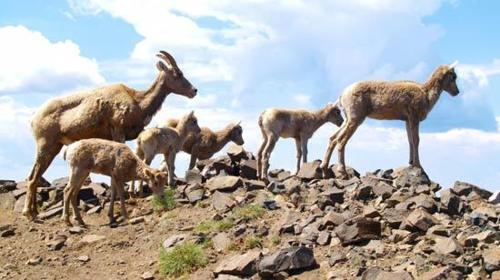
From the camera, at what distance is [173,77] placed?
18.8 meters

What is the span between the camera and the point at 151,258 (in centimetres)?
1373

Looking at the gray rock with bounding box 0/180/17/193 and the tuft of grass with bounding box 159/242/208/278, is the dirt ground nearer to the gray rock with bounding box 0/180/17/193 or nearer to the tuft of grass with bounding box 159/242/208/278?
the tuft of grass with bounding box 159/242/208/278

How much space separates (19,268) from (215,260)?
168 inches

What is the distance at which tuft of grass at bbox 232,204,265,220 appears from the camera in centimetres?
1445

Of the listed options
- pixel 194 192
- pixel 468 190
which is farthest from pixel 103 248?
pixel 468 190

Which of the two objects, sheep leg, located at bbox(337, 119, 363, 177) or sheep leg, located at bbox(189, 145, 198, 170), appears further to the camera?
sheep leg, located at bbox(189, 145, 198, 170)

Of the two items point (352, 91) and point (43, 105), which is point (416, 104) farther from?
point (43, 105)

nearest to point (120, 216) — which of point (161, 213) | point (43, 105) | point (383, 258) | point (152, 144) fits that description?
point (161, 213)

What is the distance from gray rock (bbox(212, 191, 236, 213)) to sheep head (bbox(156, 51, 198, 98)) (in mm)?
3903

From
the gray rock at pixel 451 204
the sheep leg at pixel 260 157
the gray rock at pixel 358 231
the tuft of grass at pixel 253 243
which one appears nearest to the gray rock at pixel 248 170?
the sheep leg at pixel 260 157

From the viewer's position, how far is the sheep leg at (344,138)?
18.0 m

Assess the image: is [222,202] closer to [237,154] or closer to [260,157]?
[260,157]

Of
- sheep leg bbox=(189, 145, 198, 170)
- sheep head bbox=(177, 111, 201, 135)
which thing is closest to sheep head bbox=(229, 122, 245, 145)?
sheep leg bbox=(189, 145, 198, 170)

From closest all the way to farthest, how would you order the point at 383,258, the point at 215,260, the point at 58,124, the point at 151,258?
the point at 383,258 < the point at 215,260 < the point at 151,258 < the point at 58,124
